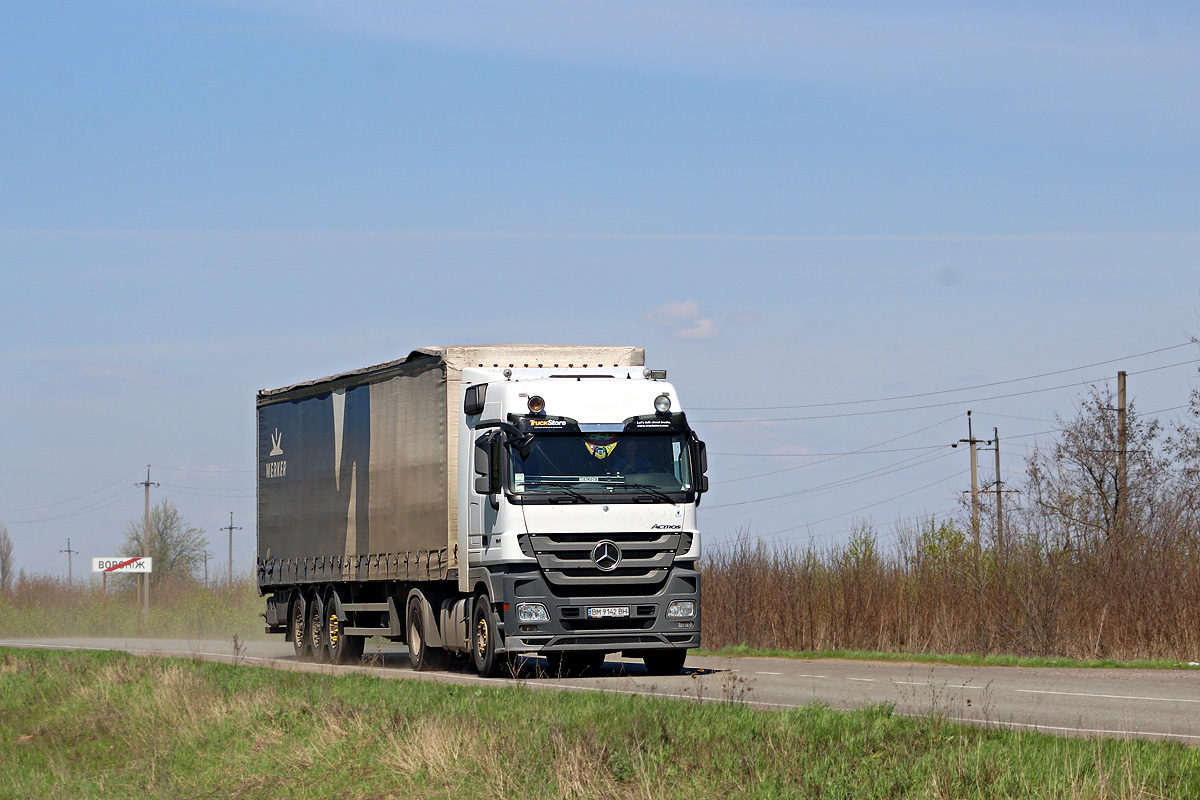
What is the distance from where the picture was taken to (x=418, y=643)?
2233 centimetres

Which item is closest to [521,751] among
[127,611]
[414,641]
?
[414,641]

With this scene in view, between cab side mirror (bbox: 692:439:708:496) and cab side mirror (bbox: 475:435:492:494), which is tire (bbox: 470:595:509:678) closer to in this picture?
cab side mirror (bbox: 475:435:492:494)

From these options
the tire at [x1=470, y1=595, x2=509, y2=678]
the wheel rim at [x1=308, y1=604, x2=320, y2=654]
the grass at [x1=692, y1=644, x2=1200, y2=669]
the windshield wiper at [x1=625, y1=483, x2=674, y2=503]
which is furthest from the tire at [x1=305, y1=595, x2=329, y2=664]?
the windshield wiper at [x1=625, y1=483, x2=674, y2=503]

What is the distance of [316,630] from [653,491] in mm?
9556

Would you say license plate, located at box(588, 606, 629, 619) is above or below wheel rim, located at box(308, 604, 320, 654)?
above

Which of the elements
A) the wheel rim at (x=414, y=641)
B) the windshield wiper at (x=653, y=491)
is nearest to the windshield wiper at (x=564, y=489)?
the windshield wiper at (x=653, y=491)

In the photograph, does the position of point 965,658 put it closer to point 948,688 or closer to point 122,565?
point 948,688

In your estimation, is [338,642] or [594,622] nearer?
[594,622]

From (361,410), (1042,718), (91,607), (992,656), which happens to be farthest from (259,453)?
(91,607)

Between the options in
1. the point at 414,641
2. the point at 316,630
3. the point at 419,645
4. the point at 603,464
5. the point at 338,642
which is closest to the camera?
the point at 603,464

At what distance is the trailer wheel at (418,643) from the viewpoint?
22031 mm

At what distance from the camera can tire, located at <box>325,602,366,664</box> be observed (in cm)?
2494

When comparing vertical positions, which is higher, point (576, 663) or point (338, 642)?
point (338, 642)

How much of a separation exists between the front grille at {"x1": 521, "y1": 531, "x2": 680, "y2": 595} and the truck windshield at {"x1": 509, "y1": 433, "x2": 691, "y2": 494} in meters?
0.60
